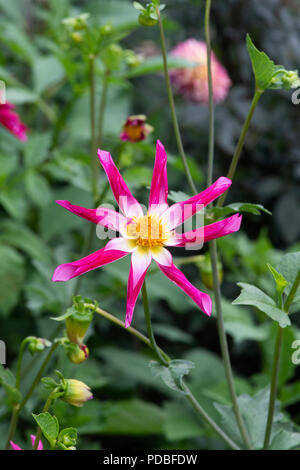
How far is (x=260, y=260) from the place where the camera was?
3.95ft

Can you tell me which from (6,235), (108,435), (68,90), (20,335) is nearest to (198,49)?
(68,90)

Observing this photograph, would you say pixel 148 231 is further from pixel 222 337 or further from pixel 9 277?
pixel 9 277

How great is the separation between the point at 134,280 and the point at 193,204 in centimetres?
8

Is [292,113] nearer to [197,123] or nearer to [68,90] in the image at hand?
[197,123]

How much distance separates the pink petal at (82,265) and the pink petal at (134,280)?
21mm

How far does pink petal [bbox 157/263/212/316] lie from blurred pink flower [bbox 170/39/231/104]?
923 mm

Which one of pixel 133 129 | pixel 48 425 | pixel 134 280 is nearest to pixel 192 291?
pixel 134 280

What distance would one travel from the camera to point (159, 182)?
525mm

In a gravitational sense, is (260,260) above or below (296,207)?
below

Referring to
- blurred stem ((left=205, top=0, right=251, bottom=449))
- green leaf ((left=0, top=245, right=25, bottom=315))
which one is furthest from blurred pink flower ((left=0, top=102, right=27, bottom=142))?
blurred stem ((left=205, top=0, right=251, bottom=449))

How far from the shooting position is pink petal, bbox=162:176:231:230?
0.49 metres

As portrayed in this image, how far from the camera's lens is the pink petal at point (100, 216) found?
18.9 inches

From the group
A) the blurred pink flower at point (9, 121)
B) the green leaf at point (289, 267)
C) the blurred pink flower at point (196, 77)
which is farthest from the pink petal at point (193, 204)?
the blurred pink flower at point (196, 77)

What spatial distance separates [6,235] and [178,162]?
12.5 inches
